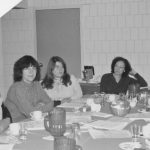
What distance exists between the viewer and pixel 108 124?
6.21 ft

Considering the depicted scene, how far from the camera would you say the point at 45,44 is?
17.8ft

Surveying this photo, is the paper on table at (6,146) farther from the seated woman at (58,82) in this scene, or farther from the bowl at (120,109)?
the seated woman at (58,82)

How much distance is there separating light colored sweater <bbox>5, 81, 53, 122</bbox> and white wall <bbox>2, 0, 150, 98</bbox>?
8.09ft

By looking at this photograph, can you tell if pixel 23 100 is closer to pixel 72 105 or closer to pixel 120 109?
pixel 72 105

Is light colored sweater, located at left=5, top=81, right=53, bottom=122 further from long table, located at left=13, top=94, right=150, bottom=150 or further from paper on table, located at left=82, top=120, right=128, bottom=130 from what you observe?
long table, located at left=13, top=94, right=150, bottom=150

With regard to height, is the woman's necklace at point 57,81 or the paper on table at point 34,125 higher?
the woman's necklace at point 57,81

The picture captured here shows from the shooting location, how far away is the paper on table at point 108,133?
5.37 feet

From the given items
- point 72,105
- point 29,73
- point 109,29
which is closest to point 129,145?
point 72,105

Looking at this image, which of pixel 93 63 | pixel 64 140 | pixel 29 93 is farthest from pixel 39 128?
pixel 93 63

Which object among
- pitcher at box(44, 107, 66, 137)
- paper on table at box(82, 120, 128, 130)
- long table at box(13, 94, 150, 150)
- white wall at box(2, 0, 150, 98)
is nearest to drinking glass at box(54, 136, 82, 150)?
long table at box(13, 94, 150, 150)

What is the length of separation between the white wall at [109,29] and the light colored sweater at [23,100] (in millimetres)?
2466

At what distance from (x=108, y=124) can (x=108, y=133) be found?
200 millimetres

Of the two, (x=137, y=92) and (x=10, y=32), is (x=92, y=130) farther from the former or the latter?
(x=10, y=32)

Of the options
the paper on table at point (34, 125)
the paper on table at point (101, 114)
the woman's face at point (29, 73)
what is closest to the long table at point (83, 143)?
the paper on table at point (34, 125)
